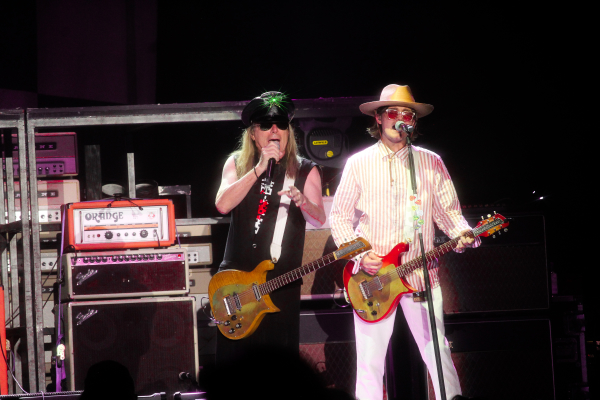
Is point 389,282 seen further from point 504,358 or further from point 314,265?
point 504,358

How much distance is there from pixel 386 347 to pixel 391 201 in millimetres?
836

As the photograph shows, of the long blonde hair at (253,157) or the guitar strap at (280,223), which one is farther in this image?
the long blonde hair at (253,157)

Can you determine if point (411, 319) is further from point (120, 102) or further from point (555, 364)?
point (120, 102)

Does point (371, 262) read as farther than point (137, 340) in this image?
No

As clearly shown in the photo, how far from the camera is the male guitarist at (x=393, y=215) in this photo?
319cm

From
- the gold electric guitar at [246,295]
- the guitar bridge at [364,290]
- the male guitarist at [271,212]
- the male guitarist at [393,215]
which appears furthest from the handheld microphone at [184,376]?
the guitar bridge at [364,290]

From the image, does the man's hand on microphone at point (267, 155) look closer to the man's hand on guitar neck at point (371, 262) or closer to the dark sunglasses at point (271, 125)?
the dark sunglasses at point (271, 125)

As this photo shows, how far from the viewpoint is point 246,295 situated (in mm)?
3334

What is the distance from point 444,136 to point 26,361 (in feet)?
12.8

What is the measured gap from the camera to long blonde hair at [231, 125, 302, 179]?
135 inches

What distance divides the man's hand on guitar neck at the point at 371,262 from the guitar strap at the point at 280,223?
0.50 meters

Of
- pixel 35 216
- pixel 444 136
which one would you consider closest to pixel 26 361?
pixel 35 216

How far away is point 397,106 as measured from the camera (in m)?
3.48

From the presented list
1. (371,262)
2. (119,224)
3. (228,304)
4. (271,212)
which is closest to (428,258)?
(371,262)
